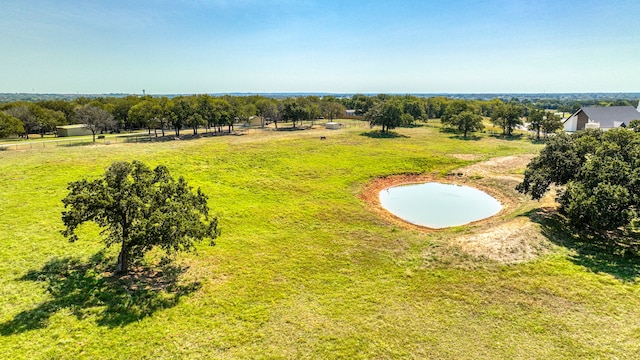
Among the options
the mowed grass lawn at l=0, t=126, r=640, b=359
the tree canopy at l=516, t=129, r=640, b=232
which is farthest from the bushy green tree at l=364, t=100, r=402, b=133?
the mowed grass lawn at l=0, t=126, r=640, b=359

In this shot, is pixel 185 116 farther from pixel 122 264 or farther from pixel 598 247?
pixel 598 247

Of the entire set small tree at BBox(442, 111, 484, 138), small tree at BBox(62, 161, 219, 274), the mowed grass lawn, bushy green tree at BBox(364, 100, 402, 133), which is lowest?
the mowed grass lawn

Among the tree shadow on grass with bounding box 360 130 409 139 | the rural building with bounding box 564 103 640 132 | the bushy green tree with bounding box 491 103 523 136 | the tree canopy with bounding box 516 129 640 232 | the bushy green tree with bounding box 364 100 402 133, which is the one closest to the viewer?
the tree canopy with bounding box 516 129 640 232

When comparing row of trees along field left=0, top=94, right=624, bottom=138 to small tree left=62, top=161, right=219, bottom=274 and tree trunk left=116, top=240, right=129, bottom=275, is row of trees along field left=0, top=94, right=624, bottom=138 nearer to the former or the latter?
tree trunk left=116, top=240, right=129, bottom=275

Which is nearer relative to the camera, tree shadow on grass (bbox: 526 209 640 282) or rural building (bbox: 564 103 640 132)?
tree shadow on grass (bbox: 526 209 640 282)

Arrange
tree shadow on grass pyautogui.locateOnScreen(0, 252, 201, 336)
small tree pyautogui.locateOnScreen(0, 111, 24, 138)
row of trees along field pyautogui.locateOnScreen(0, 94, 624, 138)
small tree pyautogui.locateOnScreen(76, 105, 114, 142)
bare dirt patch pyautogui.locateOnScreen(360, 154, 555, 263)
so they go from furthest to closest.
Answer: row of trees along field pyautogui.locateOnScreen(0, 94, 624, 138) → small tree pyautogui.locateOnScreen(76, 105, 114, 142) → small tree pyautogui.locateOnScreen(0, 111, 24, 138) → bare dirt patch pyautogui.locateOnScreen(360, 154, 555, 263) → tree shadow on grass pyautogui.locateOnScreen(0, 252, 201, 336)

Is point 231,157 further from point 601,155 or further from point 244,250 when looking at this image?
point 601,155

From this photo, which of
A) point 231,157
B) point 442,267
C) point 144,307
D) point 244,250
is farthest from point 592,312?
point 231,157
